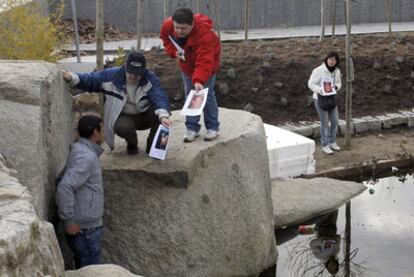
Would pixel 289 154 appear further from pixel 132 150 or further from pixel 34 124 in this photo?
pixel 34 124

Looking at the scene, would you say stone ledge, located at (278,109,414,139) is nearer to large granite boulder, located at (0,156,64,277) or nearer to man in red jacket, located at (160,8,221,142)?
man in red jacket, located at (160,8,221,142)

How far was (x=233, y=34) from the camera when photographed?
17.6 m

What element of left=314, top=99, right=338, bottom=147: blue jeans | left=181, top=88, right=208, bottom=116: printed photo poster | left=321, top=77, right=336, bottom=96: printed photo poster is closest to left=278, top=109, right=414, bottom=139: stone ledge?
left=314, top=99, right=338, bottom=147: blue jeans

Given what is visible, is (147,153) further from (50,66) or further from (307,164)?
(307,164)

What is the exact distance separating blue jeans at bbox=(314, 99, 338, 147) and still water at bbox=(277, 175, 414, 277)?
1396mm

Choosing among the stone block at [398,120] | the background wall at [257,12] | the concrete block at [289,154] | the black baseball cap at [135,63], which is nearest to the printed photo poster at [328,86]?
the concrete block at [289,154]

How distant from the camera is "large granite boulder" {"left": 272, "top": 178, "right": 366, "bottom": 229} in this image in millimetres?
7805

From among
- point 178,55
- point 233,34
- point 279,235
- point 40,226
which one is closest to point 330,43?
point 233,34

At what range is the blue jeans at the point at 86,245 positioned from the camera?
5320mm

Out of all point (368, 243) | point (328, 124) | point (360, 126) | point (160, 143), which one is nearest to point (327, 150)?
point (328, 124)

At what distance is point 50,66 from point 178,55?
1.22 metres

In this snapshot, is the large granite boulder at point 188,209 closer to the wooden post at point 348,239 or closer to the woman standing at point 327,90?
the wooden post at point 348,239

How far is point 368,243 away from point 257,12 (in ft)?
41.9

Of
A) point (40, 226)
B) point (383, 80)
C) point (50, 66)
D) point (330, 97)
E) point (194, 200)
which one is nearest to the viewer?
point (40, 226)
